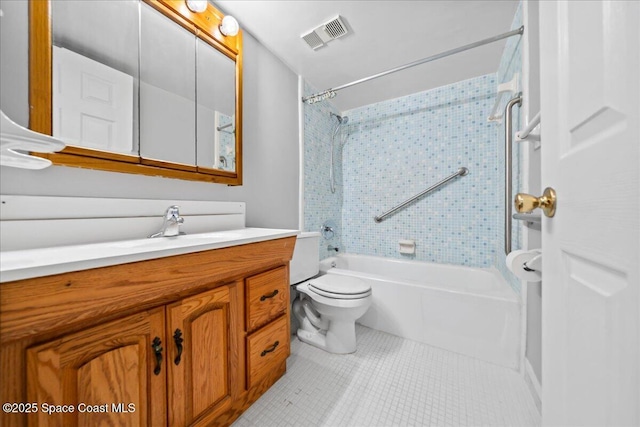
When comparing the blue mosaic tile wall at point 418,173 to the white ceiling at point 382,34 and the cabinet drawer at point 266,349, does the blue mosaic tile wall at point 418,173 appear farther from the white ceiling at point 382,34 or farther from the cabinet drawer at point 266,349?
the cabinet drawer at point 266,349

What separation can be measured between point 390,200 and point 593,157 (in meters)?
2.12

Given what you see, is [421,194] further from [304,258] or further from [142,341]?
[142,341]

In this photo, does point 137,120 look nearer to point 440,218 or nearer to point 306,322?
point 306,322

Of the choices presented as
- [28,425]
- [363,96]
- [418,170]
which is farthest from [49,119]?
[418,170]

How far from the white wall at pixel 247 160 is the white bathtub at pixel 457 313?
31.4 inches

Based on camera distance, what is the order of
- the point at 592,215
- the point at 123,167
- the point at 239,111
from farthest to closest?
the point at 239,111, the point at 123,167, the point at 592,215

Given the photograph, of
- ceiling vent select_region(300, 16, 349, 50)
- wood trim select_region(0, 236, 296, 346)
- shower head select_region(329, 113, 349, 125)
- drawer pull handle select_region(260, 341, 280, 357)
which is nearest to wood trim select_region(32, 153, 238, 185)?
wood trim select_region(0, 236, 296, 346)

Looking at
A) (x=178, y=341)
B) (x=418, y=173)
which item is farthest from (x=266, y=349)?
(x=418, y=173)

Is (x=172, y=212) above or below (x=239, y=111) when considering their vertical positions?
below

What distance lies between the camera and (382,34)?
154cm

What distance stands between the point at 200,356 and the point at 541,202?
3.65ft

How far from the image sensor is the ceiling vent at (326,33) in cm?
145

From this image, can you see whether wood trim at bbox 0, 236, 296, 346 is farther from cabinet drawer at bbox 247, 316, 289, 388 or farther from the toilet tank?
the toilet tank

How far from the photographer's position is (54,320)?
1.76 feet
